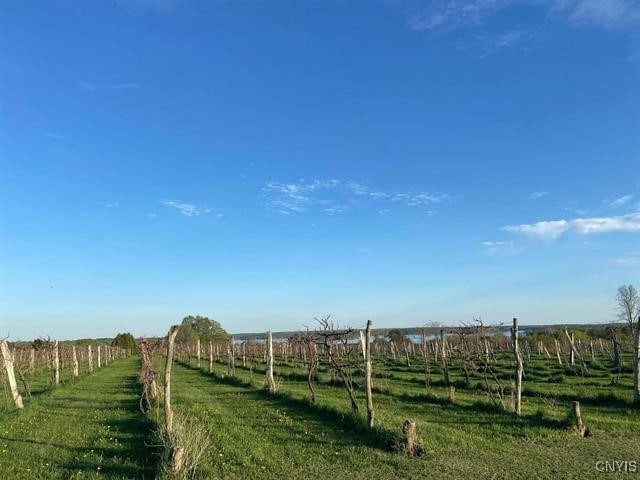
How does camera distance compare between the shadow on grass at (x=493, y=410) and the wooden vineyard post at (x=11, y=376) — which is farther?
the wooden vineyard post at (x=11, y=376)

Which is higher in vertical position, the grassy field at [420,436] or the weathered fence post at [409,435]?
the weathered fence post at [409,435]

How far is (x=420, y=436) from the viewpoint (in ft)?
33.8

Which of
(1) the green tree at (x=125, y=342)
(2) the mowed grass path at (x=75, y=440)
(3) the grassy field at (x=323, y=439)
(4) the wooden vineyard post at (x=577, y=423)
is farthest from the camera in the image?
(1) the green tree at (x=125, y=342)

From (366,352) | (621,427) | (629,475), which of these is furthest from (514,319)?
(629,475)

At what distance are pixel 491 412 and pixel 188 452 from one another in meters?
8.98

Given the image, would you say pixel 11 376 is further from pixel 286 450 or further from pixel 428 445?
pixel 428 445

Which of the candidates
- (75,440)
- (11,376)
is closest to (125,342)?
(11,376)

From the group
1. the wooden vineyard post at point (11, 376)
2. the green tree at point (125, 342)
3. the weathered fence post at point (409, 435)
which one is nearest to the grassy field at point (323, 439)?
the weathered fence post at point (409, 435)

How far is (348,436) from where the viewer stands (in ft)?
36.9

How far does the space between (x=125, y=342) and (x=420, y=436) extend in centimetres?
7609

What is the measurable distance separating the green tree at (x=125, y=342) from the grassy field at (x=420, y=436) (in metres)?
65.6

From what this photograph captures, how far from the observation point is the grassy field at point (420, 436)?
342 inches

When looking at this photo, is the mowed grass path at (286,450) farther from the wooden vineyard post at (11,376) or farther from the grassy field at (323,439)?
the wooden vineyard post at (11,376)

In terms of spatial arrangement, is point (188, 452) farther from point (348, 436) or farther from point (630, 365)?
point (630, 365)
